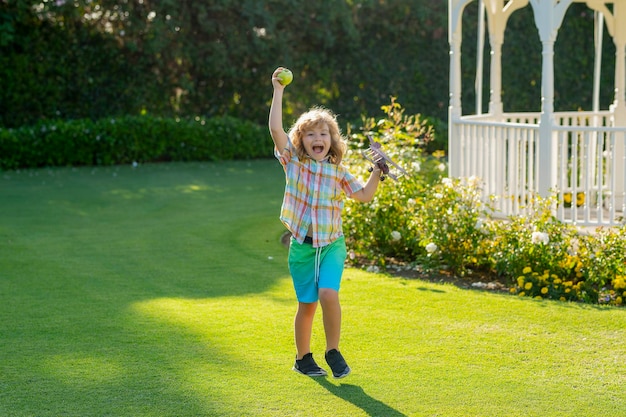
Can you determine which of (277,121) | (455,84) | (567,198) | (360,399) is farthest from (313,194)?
(567,198)

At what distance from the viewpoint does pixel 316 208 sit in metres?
4.61

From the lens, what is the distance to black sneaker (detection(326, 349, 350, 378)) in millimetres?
4617

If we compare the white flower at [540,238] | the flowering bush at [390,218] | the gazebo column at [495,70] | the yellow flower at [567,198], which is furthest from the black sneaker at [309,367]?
the gazebo column at [495,70]

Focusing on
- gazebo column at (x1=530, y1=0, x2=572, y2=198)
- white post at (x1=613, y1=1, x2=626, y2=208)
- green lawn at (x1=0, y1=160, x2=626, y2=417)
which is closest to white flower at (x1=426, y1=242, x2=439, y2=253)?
green lawn at (x1=0, y1=160, x2=626, y2=417)

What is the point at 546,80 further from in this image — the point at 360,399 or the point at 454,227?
the point at 360,399

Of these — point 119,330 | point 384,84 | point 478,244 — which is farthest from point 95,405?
point 384,84

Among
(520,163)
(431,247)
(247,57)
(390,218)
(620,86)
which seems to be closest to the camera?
(431,247)

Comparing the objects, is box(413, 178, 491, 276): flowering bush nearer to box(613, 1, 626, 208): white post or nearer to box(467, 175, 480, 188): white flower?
box(467, 175, 480, 188): white flower

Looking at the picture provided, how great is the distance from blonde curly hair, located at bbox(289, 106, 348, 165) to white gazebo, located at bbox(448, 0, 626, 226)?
9.78ft

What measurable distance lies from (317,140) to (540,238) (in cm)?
281

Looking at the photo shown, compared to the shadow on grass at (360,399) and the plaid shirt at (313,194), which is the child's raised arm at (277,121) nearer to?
the plaid shirt at (313,194)

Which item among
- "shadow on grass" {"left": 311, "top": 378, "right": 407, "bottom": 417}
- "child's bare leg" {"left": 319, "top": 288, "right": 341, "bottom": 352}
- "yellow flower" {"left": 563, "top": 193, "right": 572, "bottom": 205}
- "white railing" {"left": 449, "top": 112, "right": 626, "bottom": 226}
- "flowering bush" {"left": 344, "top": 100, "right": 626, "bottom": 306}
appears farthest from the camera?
"yellow flower" {"left": 563, "top": 193, "right": 572, "bottom": 205}

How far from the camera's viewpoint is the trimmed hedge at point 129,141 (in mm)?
14656

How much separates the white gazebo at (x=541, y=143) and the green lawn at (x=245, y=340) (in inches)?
61.8
